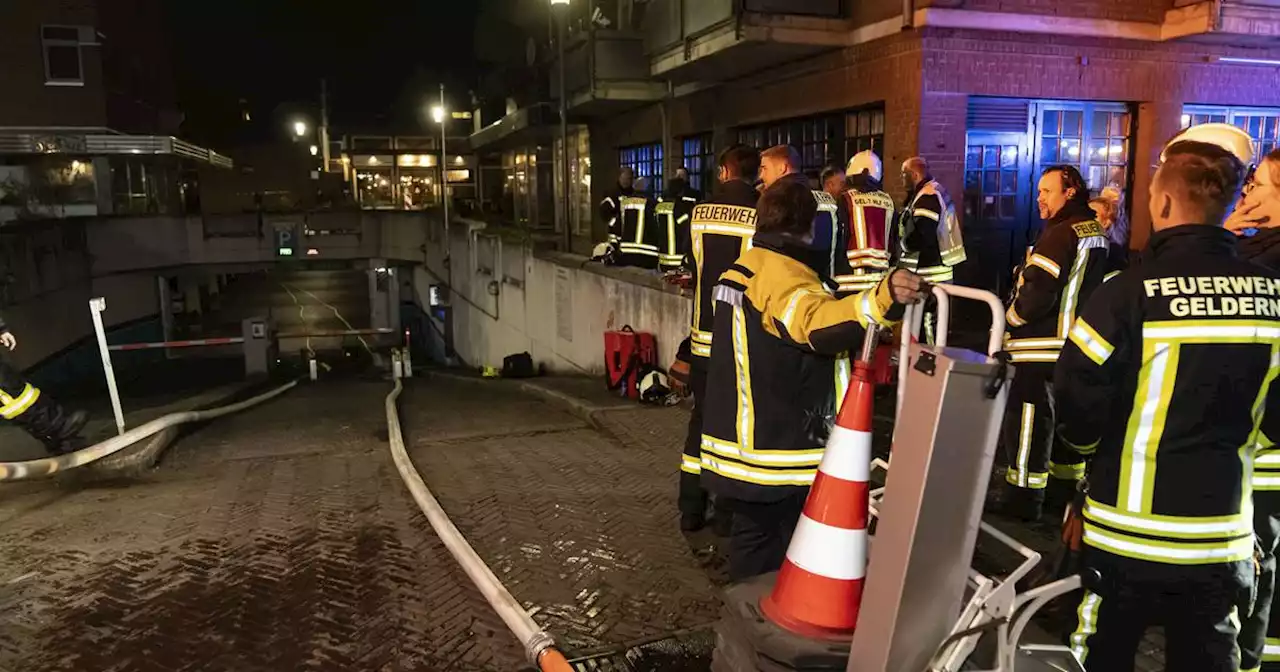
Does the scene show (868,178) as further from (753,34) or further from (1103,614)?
(1103,614)

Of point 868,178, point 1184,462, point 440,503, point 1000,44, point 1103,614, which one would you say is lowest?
point 440,503

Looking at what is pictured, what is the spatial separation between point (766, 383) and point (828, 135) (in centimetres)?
888

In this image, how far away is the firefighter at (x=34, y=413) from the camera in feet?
20.7

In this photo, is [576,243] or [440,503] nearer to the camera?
[440,503]

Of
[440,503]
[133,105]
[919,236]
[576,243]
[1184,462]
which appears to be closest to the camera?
[1184,462]

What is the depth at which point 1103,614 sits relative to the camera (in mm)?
2449

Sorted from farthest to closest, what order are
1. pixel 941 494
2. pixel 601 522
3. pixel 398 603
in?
pixel 601 522 → pixel 398 603 → pixel 941 494

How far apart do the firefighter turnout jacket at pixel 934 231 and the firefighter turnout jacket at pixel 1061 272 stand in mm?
1836

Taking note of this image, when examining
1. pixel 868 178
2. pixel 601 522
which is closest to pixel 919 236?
pixel 868 178

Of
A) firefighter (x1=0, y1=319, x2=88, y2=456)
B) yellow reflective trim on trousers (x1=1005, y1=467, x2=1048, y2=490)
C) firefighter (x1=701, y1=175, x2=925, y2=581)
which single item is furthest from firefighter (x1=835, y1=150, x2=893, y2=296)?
firefighter (x1=0, y1=319, x2=88, y2=456)

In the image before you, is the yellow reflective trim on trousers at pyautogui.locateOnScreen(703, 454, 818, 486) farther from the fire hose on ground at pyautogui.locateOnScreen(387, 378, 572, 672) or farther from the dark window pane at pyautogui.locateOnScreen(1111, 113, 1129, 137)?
the dark window pane at pyautogui.locateOnScreen(1111, 113, 1129, 137)

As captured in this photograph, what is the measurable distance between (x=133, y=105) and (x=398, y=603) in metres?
30.3

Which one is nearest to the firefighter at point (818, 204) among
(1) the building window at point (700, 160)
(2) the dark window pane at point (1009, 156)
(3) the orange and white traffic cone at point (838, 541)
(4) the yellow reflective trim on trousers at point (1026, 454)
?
(4) the yellow reflective trim on trousers at point (1026, 454)

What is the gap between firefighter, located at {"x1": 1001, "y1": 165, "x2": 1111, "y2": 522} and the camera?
428 centimetres
